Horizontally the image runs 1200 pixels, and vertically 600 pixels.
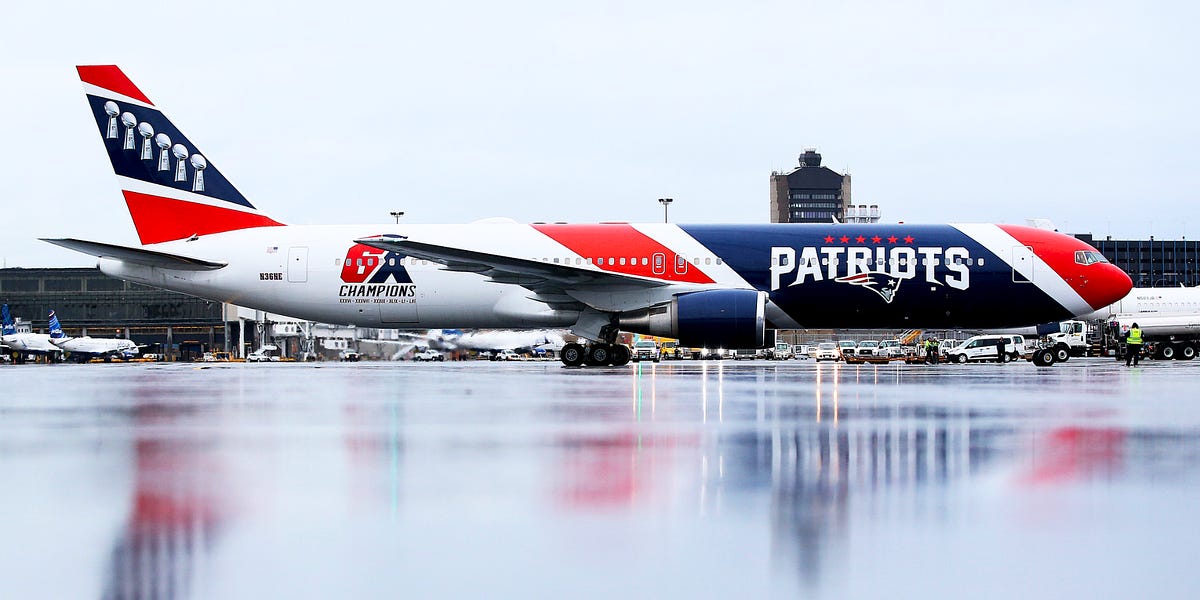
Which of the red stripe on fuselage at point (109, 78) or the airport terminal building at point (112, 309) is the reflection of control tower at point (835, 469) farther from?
the airport terminal building at point (112, 309)

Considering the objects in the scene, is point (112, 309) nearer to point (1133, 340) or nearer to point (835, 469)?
point (1133, 340)

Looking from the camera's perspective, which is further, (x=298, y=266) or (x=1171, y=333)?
(x=1171, y=333)

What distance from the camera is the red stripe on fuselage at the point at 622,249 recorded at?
2559cm

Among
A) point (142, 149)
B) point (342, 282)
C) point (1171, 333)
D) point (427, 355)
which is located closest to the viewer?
point (342, 282)

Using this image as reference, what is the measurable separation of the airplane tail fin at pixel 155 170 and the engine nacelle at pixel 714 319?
38.8 feet

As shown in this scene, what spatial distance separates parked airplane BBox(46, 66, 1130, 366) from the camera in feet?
81.9

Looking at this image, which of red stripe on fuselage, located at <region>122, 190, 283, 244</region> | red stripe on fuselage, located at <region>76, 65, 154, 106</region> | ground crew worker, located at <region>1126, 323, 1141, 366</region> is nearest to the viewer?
red stripe on fuselage, located at <region>76, 65, 154, 106</region>

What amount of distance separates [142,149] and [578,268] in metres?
12.6

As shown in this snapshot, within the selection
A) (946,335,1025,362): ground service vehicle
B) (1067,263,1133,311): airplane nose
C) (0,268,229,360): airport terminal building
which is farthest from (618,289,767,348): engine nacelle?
(0,268,229,360): airport terminal building

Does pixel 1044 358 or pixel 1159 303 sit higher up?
pixel 1159 303

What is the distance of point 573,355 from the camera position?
2652 cm

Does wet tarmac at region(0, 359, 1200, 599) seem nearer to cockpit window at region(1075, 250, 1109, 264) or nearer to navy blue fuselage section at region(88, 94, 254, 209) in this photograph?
cockpit window at region(1075, 250, 1109, 264)

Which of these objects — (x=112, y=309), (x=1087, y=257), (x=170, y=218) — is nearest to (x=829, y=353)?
(x=1087, y=257)

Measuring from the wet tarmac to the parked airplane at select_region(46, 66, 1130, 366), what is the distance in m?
14.0
